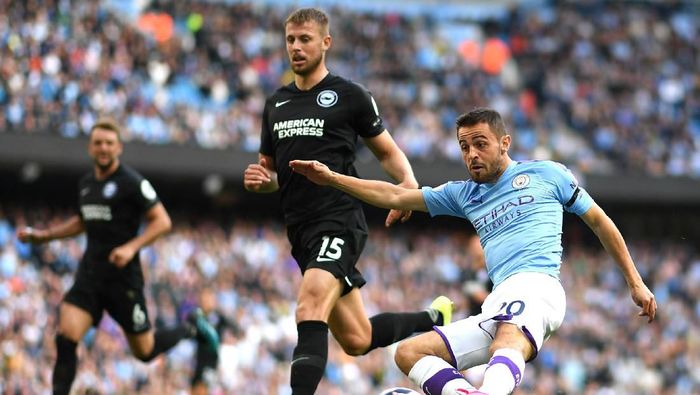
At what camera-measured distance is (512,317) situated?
6.55 metres

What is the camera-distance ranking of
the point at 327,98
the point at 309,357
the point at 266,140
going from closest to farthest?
1. the point at 309,357
2. the point at 327,98
3. the point at 266,140

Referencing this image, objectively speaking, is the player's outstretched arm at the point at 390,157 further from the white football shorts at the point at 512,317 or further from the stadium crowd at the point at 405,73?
the stadium crowd at the point at 405,73

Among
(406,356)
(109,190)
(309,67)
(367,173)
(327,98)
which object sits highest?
(309,67)

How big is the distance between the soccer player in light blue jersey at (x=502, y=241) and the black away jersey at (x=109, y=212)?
3669 millimetres

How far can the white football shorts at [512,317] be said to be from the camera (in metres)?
6.56

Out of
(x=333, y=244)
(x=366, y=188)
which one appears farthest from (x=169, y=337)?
(x=366, y=188)

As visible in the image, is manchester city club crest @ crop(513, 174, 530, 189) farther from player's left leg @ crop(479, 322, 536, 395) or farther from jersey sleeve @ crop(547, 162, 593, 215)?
player's left leg @ crop(479, 322, 536, 395)

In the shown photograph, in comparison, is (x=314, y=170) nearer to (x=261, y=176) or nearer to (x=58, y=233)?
(x=261, y=176)

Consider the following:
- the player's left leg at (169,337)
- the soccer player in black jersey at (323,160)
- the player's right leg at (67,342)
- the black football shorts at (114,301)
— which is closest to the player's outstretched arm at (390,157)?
the soccer player in black jersey at (323,160)

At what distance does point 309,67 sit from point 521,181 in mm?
1724

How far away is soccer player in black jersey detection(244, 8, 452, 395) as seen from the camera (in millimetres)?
7562

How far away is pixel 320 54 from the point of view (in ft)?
25.6

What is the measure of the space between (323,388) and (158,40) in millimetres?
9766

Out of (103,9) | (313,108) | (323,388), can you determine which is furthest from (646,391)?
(313,108)
